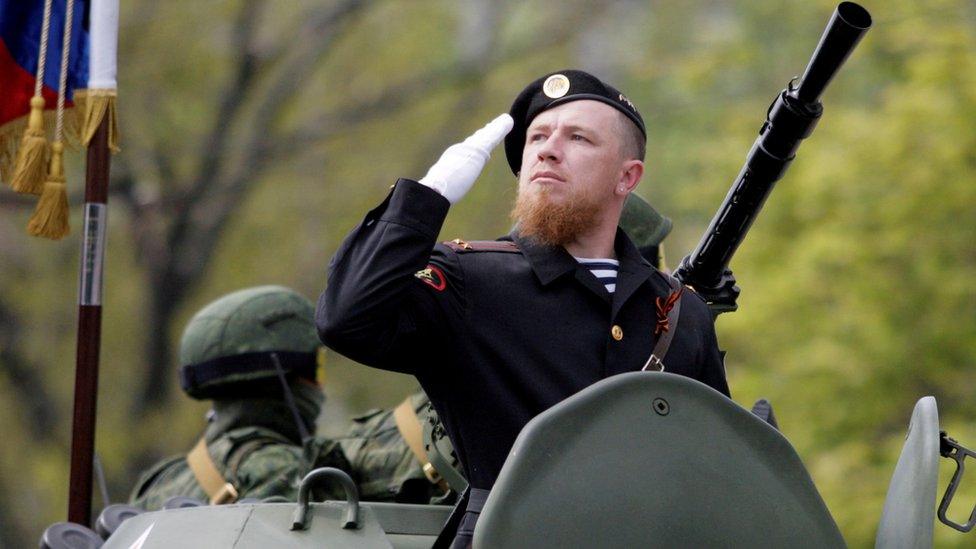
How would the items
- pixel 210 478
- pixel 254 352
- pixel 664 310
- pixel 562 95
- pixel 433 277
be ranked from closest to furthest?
pixel 433 277 < pixel 664 310 < pixel 562 95 < pixel 210 478 < pixel 254 352

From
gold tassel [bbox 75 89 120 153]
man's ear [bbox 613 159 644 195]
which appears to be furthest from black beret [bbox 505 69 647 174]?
gold tassel [bbox 75 89 120 153]

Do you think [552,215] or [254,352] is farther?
[254,352]

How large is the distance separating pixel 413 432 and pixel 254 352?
96 cm

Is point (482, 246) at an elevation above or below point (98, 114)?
below

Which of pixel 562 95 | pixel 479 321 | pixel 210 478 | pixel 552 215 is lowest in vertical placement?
pixel 210 478

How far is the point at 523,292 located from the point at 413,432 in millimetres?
2238

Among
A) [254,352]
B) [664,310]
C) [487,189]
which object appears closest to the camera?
[664,310]

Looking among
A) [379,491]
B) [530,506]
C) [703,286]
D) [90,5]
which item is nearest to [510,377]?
[530,506]

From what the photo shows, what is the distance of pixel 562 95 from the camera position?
191 inches

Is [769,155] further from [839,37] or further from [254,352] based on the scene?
[254,352]

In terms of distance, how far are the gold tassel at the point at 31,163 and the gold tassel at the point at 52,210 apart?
36mm

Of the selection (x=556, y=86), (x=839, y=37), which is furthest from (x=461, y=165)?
(x=839, y=37)

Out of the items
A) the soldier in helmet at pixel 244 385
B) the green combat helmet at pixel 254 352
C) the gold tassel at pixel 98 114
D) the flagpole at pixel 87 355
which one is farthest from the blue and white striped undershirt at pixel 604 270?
the green combat helmet at pixel 254 352

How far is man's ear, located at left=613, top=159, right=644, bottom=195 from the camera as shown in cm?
485
